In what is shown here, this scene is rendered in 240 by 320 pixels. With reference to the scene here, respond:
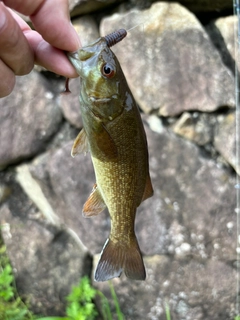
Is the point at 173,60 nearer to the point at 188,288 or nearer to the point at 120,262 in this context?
the point at 120,262

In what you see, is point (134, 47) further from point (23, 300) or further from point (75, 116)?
point (23, 300)

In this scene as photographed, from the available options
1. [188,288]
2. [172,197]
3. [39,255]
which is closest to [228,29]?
[172,197]

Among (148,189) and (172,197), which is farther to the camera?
(172,197)

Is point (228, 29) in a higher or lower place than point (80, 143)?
lower

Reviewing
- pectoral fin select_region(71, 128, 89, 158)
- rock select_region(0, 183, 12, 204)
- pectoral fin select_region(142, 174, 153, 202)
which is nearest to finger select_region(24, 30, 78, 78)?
pectoral fin select_region(71, 128, 89, 158)

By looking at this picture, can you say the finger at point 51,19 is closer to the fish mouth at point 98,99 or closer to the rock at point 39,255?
the fish mouth at point 98,99

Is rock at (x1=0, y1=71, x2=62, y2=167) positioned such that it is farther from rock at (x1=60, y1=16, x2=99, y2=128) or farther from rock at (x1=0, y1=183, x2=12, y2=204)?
rock at (x1=0, y1=183, x2=12, y2=204)
